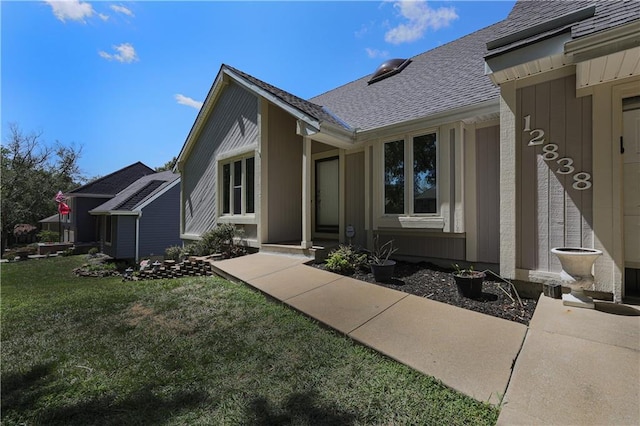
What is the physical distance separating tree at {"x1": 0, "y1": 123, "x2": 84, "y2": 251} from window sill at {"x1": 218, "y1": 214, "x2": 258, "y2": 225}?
26.9 m

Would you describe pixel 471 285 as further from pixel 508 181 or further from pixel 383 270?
pixel 508 181

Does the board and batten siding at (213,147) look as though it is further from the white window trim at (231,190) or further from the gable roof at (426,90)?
the gable roof at (426,90)

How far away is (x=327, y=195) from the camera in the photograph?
838cm

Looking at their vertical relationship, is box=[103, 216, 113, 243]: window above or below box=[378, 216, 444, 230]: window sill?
below

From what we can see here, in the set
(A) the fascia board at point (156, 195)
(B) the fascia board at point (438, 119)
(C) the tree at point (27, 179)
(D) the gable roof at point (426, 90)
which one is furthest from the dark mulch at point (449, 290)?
(C) the tree at point (27, 179)

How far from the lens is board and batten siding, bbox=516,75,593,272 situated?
3.71 meters

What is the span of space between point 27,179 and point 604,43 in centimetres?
3835

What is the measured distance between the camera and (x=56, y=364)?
3094 millimetres

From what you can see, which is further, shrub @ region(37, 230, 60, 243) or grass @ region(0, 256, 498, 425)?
shrub @ region(37, 230, 60, 243)

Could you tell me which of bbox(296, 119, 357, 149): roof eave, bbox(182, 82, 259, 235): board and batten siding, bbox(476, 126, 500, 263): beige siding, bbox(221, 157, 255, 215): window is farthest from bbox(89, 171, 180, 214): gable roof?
bbox(476, 126, 500, 263): beige siding

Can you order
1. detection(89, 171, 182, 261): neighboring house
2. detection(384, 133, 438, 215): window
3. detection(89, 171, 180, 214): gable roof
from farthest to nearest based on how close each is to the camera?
detection(89, 171, 180, 214): gable roof, detection(89, 171, 182, 261): neighboring house, detection(384, 133, 438, 215): window

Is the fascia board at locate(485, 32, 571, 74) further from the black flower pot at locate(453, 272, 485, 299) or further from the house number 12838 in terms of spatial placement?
the black flower pot at locate(453, 272, 485, 299)

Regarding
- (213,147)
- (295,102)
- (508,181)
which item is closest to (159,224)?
(213,147)

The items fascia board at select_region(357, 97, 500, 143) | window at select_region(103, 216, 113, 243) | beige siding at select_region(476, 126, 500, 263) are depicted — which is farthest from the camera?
window at select_region(103, 216, 113, 243)
